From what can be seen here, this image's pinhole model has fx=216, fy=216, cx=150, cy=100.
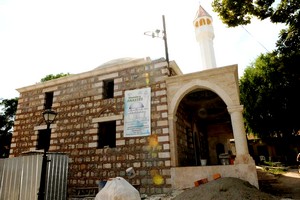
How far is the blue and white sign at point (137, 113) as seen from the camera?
10.1 metres

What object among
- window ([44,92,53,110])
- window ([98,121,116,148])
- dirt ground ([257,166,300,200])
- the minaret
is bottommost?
dirt ground ([257,166,300,200])

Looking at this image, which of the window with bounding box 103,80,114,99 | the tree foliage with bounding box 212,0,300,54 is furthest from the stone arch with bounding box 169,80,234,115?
the window with bounding box 103,80,114,99

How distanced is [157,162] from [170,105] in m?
2.63

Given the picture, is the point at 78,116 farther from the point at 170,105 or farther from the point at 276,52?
the point at 276,52

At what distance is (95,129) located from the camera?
11289mm

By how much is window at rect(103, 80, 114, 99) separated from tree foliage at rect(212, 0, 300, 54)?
694cm

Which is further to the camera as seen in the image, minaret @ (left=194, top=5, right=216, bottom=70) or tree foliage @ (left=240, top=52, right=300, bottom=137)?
minaret @ (left=194, top=5, right=216, bottom=70)

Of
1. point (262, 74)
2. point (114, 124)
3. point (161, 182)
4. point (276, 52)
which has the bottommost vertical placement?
point (161, 182)

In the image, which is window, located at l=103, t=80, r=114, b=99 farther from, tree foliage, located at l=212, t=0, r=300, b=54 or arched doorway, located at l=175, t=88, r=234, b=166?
tree foliage, located at l=212, t=0, r=300, b=54

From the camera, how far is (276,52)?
28.6 ft

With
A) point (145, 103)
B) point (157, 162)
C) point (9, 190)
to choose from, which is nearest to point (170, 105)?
point (145, 103)

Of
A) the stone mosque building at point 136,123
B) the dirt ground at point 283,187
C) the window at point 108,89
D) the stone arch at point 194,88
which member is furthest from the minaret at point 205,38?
the stone arch at point 194,88

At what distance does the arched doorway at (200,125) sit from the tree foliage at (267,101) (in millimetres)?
4113

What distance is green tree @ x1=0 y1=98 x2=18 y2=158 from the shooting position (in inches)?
890
